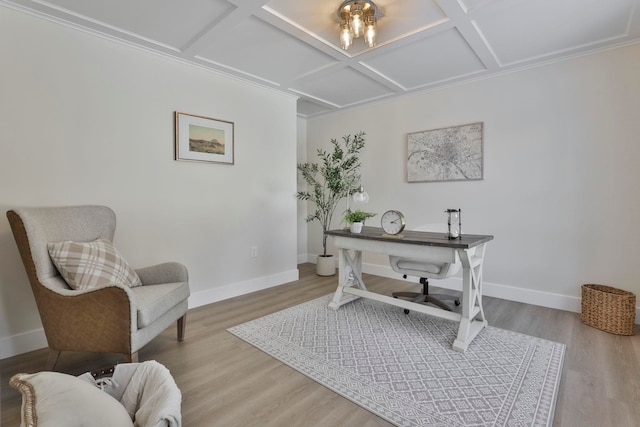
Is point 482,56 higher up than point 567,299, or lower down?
higher up

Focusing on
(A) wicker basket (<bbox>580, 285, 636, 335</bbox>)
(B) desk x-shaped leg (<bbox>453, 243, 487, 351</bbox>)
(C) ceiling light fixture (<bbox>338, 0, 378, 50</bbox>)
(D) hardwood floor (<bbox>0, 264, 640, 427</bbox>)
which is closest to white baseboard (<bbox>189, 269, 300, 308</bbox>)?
(D) hardwood floor (<bbox>0, 264, 640, 427</bbox>)

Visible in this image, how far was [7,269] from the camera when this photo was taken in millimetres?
2146

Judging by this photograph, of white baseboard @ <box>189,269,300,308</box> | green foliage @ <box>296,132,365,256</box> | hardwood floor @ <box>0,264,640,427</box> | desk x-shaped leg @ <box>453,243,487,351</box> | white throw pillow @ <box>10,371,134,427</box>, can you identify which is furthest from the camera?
green foliage @ <box>296,132,365,256</box>

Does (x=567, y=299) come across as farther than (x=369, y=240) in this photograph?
Yes

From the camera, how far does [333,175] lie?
4.19m

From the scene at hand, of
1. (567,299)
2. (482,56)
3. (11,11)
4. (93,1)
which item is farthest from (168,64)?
(567,299)

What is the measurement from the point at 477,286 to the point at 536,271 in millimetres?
1219

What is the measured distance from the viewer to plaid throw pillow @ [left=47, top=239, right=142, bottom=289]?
1.87m

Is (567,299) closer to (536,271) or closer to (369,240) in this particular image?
(536,271)

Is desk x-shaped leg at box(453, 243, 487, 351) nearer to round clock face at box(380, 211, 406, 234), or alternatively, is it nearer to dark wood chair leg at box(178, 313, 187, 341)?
round clock face at box(380, 211, 406, 234)

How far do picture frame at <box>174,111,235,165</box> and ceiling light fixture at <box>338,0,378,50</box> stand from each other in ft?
5.40

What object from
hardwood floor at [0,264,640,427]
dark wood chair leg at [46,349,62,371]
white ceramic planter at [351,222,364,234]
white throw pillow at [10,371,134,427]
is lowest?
hardwood floor at [0,264,640,427]

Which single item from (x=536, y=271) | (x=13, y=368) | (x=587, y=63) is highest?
(x=587, y=63)

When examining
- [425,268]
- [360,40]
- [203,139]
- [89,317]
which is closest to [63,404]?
[89,317]
